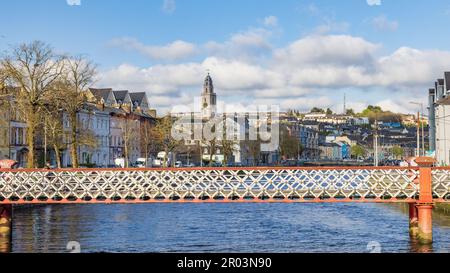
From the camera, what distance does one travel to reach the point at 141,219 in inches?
1865

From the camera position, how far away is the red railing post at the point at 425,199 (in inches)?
1319

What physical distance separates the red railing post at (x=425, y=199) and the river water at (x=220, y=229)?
0.69 metres

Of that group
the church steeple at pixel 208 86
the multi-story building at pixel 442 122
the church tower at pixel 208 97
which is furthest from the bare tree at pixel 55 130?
the church steeple at pixel 208 86

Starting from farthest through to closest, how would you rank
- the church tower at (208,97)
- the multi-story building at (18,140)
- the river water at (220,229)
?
the church tower at (208,97)
the multi-story building at (18,140)
the river water at (220,229)

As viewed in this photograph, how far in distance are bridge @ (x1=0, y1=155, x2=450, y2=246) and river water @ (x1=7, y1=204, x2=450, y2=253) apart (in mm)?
2000

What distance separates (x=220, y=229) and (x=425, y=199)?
12.2 meters

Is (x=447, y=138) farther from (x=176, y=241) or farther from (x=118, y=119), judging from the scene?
(x=176, y=241)

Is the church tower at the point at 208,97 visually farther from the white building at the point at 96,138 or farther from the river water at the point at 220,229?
the river water at the point at 220,229

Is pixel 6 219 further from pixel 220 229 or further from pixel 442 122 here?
pixel 442 122

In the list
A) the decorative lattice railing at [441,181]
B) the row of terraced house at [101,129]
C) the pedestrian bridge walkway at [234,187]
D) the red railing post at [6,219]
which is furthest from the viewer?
the row of terraced house at [101,129]

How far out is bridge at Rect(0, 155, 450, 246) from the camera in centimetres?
3412

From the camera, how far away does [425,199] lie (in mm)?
33531
